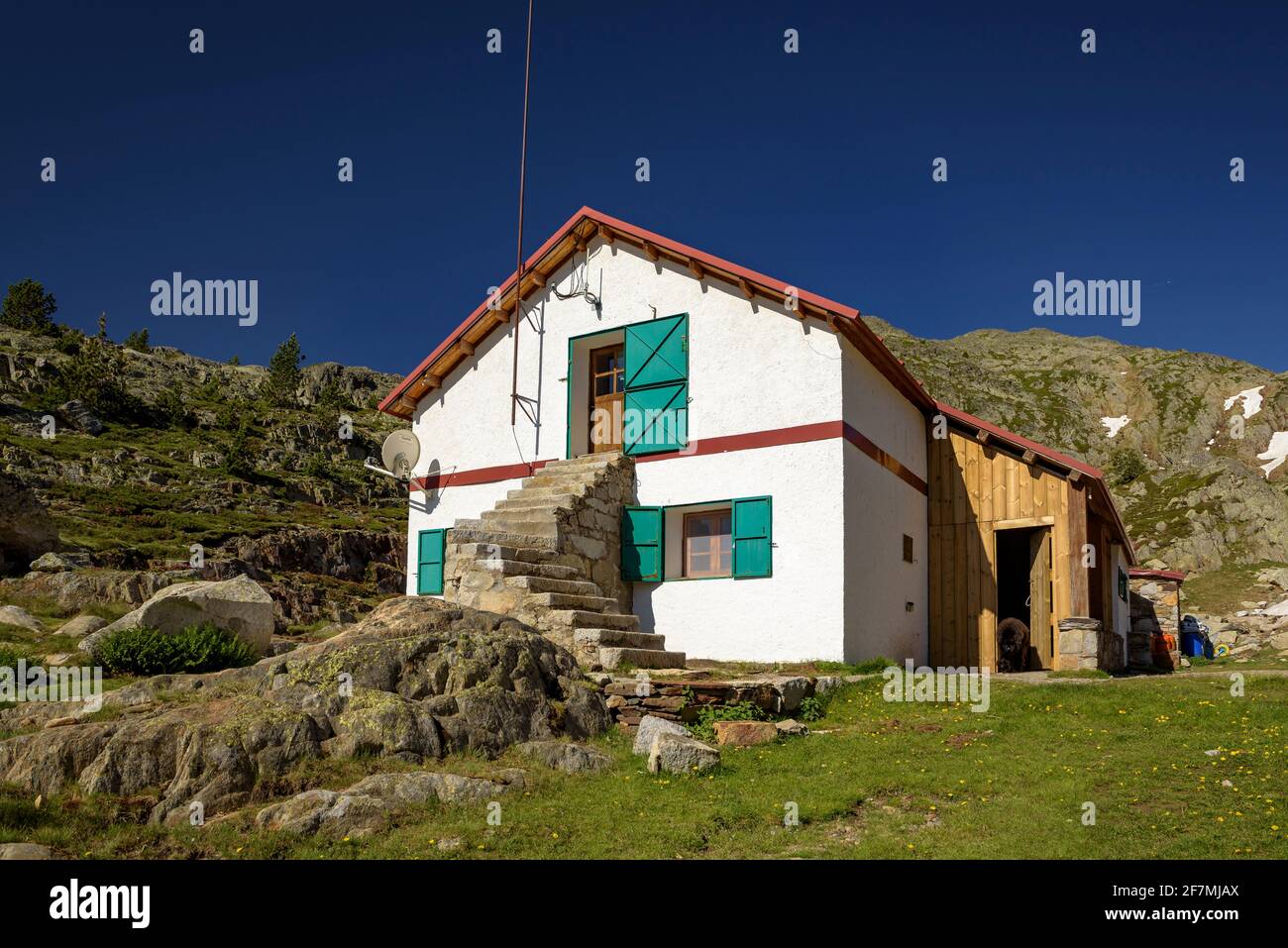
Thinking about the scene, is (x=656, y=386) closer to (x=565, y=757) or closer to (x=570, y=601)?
(x=570, y=601)

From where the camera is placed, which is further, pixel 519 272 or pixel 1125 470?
pixel 1125 470

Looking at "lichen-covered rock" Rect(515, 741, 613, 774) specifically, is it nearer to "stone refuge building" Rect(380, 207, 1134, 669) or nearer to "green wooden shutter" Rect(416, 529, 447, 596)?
"stone refuge building" Rect(380, 207, 1134, 669)

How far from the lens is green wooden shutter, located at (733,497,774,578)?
1492 centimetres

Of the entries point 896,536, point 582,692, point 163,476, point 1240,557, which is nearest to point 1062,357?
point 1240,557

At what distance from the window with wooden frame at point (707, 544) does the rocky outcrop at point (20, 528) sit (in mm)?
16298

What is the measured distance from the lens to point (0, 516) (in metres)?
21.3

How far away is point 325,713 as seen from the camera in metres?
8.07

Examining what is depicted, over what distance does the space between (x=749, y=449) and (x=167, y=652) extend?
911 centimetres

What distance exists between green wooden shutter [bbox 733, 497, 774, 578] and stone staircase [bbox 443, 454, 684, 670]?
186 centimetres

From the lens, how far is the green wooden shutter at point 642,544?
15.9 meters

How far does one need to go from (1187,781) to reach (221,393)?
78.4 meters

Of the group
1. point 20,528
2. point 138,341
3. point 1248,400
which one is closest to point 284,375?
point 138,341
